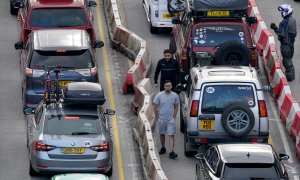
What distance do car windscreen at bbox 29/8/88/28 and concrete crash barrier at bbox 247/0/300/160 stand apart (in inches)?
194

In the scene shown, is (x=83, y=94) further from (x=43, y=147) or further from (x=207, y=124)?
(x=207, y=124)

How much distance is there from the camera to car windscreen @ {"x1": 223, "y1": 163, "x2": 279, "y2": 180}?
23.6 meters

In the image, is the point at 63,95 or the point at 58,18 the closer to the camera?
the point at 63,95

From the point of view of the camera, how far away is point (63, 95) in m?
27.6

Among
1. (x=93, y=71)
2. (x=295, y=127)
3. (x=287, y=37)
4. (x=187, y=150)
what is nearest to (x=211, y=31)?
(x=287, y=37)

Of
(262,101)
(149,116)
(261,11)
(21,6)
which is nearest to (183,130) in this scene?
(149,116)

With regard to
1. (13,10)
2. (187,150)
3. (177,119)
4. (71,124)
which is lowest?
(13,10)

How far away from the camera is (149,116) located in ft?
98.7

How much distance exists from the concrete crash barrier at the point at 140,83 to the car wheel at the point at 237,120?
1.62m

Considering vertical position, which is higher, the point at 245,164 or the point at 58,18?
the point at 245,164

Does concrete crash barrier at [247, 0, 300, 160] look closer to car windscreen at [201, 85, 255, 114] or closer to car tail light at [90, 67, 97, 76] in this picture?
car windscreen at [201, 85, 255, 114]

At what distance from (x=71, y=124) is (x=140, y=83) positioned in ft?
18.2

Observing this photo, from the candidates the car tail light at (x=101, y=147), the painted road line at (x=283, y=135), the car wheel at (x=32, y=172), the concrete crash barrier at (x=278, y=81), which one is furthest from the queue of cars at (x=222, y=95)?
the car wheel at (x=32, y=172)

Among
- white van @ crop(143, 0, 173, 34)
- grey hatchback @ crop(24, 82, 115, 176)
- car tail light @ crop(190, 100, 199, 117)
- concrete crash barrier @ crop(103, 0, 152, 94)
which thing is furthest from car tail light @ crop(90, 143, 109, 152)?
white van @ crop(143, 0, 173, 34)
